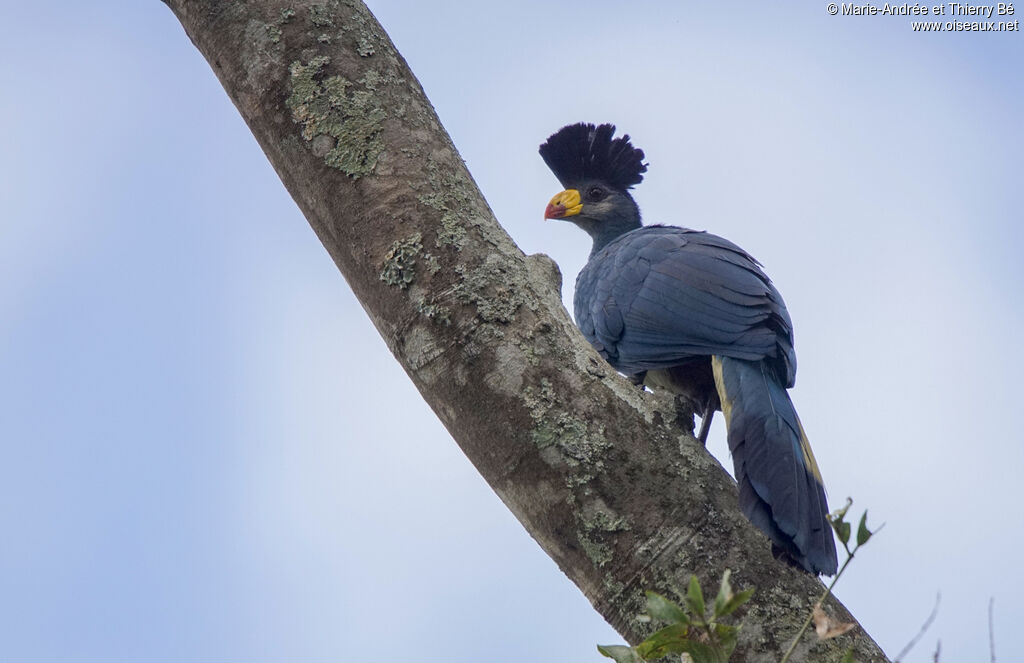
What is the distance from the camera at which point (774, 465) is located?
2.75 m

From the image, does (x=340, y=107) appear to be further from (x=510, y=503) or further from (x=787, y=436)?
(x=787, y=436)

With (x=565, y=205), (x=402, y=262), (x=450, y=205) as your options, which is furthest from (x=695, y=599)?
(x=565, y=205)

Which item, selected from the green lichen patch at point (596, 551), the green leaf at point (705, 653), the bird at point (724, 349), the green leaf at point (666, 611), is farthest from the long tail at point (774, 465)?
the green leaf at point (666, 611)

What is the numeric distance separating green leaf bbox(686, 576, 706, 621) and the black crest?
5.09 metres

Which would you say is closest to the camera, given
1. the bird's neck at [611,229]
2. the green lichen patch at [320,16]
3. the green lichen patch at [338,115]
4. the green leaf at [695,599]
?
the green leaf at [695,599]

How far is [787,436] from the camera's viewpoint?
3047 millimetres

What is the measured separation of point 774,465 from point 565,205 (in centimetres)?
412

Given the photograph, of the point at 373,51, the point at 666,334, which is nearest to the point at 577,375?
the point at 373,51

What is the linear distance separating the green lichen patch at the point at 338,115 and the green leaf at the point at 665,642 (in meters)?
1.34

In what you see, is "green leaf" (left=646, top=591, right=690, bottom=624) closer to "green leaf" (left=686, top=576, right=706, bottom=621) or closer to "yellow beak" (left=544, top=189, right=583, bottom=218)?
"green leaf" (left=686, top=576, right=706, bottom=621)

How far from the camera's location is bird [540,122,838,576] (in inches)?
98.0

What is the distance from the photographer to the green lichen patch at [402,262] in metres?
2.46

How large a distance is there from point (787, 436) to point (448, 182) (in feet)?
4.10

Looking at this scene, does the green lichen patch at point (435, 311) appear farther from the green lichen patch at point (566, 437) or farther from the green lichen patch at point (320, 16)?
the green lichen patch at point (320, 16)
